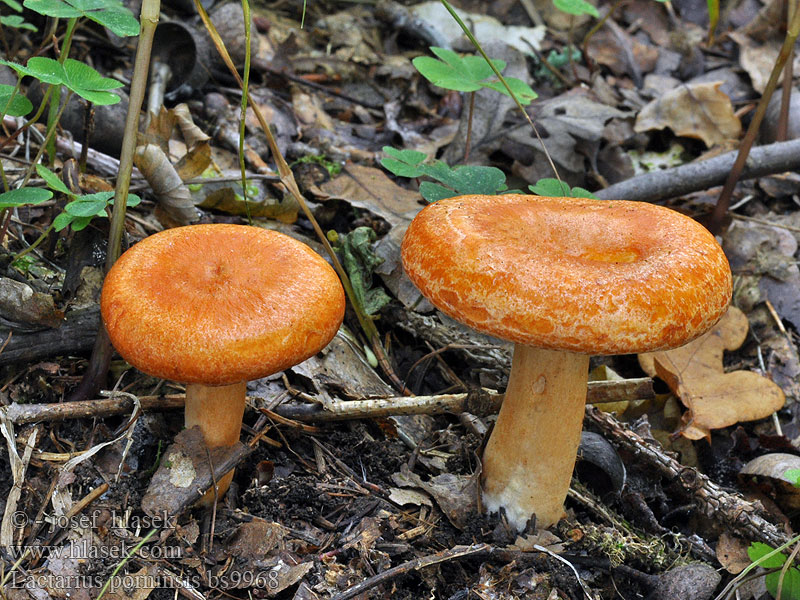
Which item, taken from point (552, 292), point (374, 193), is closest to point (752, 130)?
point (374, 193)

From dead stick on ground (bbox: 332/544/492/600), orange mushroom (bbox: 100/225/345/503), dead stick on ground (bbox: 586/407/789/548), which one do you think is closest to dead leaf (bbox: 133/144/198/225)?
orange mushroom (bbox: 100/225/345/503)

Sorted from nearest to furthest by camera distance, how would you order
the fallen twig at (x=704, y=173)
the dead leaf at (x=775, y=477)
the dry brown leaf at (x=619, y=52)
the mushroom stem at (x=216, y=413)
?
the mushroom stem at (x=216, y=413) → the dead leaf at (x=775, y=477) → the fallen twig at (x=704, y=173) → the dry brown leaf at (x=619, y=52)

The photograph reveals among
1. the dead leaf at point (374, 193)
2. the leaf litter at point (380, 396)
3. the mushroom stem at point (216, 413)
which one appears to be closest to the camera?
the leaf litter at point (380, 396)

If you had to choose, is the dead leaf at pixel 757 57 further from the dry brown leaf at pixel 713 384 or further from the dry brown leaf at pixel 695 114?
the dry brown leaf at pixel 713 384

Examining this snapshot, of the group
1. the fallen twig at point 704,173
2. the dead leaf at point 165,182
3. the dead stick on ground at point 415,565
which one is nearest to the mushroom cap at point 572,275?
the dead stick on ground at point 415,565

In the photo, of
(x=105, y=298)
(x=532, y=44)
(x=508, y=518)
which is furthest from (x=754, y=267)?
(x=105, y=298)

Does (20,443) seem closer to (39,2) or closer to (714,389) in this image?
(39,2)

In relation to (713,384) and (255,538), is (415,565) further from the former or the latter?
(713,384)

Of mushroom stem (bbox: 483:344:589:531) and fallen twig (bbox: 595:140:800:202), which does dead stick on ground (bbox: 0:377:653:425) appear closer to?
mushroom stem (bbox: 483:344:589:531)
